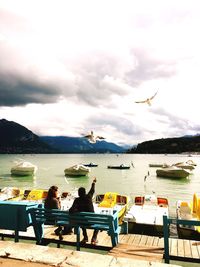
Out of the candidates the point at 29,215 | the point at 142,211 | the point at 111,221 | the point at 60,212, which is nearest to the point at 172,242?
the point at 111,221

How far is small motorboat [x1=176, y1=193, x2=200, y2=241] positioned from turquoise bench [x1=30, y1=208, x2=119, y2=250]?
691 centimetres

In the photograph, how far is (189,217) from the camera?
1856cm

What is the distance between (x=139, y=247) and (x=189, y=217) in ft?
31.8

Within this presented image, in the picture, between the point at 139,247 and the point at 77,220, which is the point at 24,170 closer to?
the point at 77,220

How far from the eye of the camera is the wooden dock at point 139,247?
9343 mm

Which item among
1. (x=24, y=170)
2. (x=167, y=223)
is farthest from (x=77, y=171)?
(x=167, y=223)

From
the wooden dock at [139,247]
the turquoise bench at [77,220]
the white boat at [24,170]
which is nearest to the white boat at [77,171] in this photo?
the white boat at [24,170]

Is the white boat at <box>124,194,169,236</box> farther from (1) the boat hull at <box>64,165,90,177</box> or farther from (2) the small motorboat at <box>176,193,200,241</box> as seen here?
(1) the boat hull at <box>64,165,90,177</box>

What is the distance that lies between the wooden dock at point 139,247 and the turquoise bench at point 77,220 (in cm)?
47

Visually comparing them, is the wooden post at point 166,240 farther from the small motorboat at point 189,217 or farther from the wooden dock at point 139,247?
the small motorboat at point 189,217

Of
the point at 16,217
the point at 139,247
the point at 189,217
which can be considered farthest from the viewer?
the point at 189,217

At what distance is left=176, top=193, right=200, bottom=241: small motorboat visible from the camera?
15297 mm

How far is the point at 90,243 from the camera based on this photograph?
10430 millimetres

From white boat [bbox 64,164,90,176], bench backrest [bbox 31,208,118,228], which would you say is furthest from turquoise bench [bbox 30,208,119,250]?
white boat [bbox 64,164,90,176]
